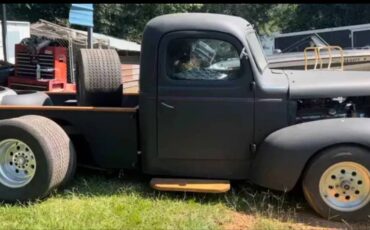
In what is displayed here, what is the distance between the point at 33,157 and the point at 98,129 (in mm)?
727

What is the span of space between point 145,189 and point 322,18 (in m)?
35.2

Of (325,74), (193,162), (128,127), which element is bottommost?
(193,162)

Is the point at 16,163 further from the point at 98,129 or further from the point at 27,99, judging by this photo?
the point at 27,99

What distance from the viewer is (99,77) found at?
577 cm

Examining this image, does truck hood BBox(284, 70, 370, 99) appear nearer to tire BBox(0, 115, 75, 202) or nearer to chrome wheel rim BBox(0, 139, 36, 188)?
tire BBox(0, 115, 75, 202)

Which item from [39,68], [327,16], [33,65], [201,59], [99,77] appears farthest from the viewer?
[327,16]

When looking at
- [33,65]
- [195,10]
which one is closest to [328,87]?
[33,65]

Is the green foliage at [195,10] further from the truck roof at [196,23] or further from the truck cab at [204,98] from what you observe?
the truck cab at [204,98]

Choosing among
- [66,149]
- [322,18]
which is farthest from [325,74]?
[322,18]

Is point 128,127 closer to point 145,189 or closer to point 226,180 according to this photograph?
point 145,189

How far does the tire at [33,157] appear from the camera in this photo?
5.08m

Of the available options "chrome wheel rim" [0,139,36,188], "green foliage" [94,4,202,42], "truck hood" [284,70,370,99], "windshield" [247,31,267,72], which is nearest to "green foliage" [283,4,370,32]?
"green foliage" [94,4,202,42]

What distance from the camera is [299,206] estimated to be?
515cm

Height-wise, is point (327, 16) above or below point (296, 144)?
above
